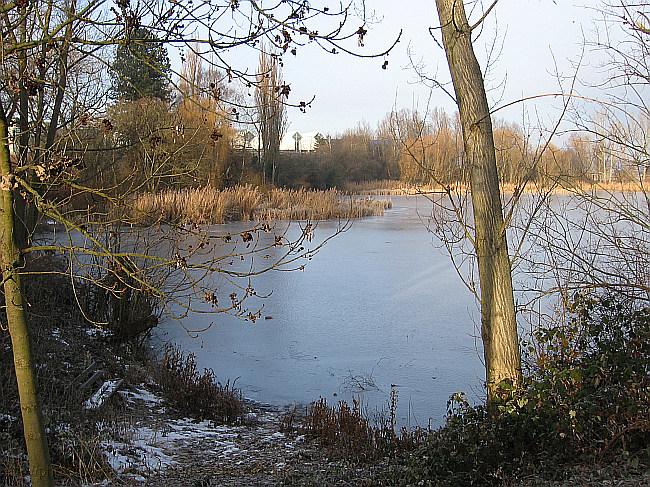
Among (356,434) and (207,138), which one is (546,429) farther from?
(207,138)

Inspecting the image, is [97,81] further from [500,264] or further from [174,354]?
[500,264]

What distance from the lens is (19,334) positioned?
1970mm

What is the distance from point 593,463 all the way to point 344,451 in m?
1.54

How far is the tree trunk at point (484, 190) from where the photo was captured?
3758 millimetres

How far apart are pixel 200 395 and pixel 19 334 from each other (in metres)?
3.56

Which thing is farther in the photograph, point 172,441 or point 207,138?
point 172,441

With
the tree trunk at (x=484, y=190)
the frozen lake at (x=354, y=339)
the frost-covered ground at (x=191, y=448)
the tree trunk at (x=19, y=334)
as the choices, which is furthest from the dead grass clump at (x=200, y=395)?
the tree trunk at (x=19, y=334)

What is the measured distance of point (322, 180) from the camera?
30.3 meters

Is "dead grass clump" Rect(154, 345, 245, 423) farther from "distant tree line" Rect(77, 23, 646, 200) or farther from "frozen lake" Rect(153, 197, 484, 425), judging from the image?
"distant tree line" Rect(77, 23, 646, 200)

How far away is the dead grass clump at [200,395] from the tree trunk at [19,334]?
10.7ft

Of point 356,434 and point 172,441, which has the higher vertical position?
point 356,434

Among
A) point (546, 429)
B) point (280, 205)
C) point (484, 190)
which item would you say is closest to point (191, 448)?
point (546, 429)

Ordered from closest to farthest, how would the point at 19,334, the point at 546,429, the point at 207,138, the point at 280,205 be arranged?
the point at 19,334 < the point at 207,138 < the point at 546,429 < the point at 280,205

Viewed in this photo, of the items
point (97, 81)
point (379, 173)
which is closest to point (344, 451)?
point (97, 81)
